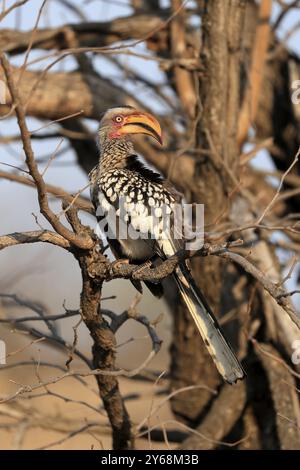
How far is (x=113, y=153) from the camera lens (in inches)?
144

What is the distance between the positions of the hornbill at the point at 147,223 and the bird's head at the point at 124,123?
0.03 m

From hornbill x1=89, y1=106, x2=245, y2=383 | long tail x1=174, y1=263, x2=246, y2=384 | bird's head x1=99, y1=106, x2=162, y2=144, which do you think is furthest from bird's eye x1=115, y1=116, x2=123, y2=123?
long tail x1=174, y1=263, x2=246, y2=384

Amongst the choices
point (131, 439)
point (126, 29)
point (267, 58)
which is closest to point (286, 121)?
point (267, 58)

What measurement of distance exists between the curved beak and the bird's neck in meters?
0.07

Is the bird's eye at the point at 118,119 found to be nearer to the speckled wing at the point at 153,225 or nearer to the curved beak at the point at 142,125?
the curved beak at the point at 142,125

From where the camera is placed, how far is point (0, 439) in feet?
23.8

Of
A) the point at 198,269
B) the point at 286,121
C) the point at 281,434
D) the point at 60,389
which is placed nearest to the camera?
the point at 281,434

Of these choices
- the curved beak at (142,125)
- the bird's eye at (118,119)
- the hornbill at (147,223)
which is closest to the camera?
the hornbill at (147,223)

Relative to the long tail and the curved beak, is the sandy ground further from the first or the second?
the curved beak

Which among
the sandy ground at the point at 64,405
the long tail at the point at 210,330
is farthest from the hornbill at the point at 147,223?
the sandy ground at the point at 64,405

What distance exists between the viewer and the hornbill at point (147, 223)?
3.03 metres

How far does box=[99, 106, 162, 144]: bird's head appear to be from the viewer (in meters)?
3.60

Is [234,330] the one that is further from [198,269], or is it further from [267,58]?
[267,58]
